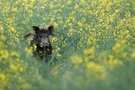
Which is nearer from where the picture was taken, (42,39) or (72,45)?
(42,39)

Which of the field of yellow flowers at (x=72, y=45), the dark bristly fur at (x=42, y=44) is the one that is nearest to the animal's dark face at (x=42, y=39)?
the dark bristly fur at (x=42, y=44)

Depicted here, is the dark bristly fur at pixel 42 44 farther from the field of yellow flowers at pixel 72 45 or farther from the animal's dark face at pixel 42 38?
the field of yellow flowers at pixel 72 45

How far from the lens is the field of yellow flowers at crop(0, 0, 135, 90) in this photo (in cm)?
464

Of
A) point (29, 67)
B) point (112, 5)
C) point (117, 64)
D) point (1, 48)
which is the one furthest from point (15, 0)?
point (117, 64)

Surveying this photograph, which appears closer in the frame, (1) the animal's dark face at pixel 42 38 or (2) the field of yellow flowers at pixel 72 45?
(2) the field of yellow flowers at pixel 72 45

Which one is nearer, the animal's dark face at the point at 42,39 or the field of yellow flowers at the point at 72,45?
the field of yellow flowers at the point at 72,45

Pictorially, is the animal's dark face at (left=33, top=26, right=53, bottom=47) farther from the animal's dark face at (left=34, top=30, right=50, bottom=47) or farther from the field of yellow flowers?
the field of yellow flowers

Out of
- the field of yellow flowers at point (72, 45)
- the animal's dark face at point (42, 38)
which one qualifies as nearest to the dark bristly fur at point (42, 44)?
the animal's dark face at point (42, 38)

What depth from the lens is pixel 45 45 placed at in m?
8.12

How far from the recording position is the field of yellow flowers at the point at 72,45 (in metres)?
4.64

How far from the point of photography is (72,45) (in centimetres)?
1005

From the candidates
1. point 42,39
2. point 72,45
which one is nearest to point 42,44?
point 42,39

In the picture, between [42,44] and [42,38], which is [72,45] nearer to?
[42,38]

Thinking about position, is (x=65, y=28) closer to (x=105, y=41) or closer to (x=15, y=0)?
(x=105, y=41)
